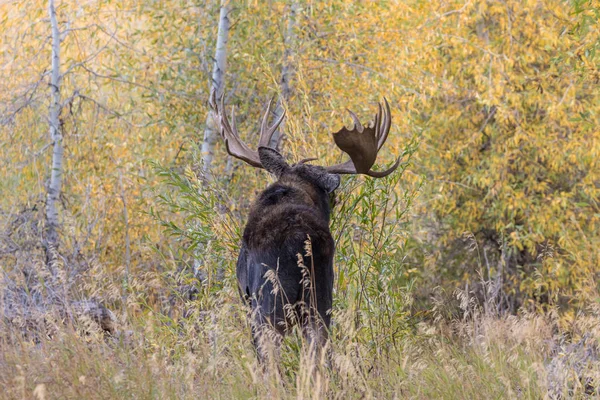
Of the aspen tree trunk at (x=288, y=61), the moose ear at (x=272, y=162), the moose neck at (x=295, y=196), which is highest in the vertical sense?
the aspen tree trunk at (x=288, y=61)

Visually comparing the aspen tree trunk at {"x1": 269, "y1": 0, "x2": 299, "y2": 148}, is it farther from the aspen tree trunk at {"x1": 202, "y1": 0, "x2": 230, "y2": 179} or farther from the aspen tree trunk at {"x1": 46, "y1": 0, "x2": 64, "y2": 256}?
the aspen tree trunk at {"x1": 46, "y1": 0, "x2": 64, "y2": 256}

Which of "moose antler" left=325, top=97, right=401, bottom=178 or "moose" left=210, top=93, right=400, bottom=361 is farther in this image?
"moose antler" left=325, top=97, right=401, bottom=178

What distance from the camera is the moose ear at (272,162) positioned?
22.2 feet

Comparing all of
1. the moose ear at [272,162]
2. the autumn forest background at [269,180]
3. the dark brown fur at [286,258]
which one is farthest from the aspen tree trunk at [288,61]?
the dark brown fur at [286,258]

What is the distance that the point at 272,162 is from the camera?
6.81 m

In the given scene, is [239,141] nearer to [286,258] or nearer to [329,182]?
[329,182]

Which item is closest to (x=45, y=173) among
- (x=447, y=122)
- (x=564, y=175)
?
(x=447, y=122)

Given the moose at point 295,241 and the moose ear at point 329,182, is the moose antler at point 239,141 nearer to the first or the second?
the moose at point 295,241

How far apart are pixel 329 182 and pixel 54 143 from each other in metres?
4.74

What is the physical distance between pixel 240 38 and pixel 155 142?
174cm

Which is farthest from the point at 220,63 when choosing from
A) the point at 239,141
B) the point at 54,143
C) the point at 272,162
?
the point at 272,162

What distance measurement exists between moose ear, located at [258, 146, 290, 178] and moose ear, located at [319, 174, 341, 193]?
0.35 meters

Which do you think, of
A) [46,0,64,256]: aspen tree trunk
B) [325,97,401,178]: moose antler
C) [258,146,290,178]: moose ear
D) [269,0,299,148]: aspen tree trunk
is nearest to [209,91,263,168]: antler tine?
[258,146,290,178]: moose ear

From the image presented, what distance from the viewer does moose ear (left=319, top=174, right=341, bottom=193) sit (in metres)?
6.50
